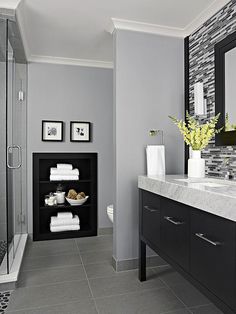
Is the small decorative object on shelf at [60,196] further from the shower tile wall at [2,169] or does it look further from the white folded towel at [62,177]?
the shower tile wall at [2,169]

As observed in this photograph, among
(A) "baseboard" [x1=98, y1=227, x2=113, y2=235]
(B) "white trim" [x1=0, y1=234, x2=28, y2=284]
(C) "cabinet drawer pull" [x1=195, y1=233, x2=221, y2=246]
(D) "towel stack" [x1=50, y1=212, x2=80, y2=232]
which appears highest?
(C) "cabinet drawer pull" [x1=195, y1=233, x2=221, y2=246]

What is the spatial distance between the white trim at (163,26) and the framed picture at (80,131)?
4.19ft

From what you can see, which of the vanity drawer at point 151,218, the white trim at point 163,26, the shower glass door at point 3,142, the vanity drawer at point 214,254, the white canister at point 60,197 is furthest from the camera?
the white canister at point 60,197

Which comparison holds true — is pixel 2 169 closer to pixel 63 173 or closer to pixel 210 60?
pixel 63 173

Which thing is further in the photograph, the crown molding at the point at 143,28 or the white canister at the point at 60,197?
the white canister at the point at 60,197

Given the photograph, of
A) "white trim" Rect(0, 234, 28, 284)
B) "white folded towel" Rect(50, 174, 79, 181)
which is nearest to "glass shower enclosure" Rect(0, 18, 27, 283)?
"white trim" Rect(0, 234, 28, 284)

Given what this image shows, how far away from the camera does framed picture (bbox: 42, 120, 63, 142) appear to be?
339 centimetres

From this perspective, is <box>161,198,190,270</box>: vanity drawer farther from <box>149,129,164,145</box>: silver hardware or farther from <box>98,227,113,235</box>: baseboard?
<box>98,227,113,235</box>: baseboard

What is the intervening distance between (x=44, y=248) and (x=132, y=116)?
6.05ft

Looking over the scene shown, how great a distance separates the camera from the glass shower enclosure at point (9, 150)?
2.22 metres

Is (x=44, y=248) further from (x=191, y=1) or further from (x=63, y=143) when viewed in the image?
(x=191, y=1)

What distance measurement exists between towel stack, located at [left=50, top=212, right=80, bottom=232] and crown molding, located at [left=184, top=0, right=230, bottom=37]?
2534 millimetres

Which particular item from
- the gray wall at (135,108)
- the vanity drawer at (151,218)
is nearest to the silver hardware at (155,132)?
the gray wall at (135,108)

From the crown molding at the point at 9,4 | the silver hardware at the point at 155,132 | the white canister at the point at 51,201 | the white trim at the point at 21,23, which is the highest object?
the white trim at the point at 21,23
